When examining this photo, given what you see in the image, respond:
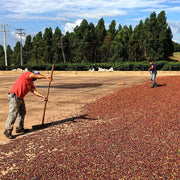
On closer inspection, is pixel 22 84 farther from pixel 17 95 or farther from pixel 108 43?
pixel 108 43

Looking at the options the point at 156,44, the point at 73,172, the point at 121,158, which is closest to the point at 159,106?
the point at 121,158

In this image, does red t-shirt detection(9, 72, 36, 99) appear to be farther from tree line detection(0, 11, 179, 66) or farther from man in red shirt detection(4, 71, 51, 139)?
tree line detection(0, 11, 179, 66)

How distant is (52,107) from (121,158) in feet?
21.2

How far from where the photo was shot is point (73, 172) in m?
4.34

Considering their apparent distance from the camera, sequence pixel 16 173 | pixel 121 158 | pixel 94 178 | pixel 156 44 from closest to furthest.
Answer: pixel 94 178, pixel 16 173, pixel 121 158, pixel 156 44

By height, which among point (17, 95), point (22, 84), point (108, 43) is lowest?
point (17, 95)

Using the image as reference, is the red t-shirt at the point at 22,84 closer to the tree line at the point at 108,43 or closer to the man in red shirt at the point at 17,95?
the man in red shirt at the point at 17,95

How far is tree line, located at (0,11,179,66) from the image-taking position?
4775 cm

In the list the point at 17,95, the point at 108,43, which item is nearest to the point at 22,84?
the point at 17,95

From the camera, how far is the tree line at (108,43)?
47.8m

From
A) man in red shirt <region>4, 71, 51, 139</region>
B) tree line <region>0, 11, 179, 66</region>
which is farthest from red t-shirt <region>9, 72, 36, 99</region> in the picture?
tree line <region>0, 11, 179, 66</region>

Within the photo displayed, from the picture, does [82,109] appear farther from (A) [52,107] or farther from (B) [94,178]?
(B) [94,178]

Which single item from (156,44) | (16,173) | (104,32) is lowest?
(16,173)

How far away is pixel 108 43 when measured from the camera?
2158 inches
